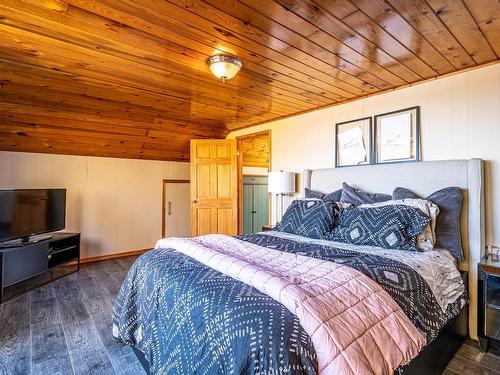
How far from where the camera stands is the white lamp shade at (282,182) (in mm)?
3643

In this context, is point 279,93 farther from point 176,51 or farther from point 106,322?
point 106,322

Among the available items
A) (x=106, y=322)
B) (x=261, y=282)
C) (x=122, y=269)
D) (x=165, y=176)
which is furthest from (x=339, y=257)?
(x=165, y=176)

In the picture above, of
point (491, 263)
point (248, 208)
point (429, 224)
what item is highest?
point (429, 224)

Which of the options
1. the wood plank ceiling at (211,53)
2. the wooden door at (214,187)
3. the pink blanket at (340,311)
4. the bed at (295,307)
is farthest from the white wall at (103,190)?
the pink blanket at (340,311)

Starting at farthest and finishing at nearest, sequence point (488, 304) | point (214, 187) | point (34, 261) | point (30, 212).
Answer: point (214, 187) → point (30, 212) → point (34, 261) → point (488, 304)

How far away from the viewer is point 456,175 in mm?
2404

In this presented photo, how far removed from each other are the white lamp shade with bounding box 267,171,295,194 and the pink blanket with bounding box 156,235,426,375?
2031 millimetres

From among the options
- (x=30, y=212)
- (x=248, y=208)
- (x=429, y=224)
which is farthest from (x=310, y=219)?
(x=30, y=212)

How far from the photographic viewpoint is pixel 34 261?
338 centimetres

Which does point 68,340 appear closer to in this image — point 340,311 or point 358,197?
point 340,311

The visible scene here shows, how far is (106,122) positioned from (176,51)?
2.29m

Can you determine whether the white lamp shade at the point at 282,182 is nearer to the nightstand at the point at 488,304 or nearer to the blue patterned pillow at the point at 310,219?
the blue patterned pillow at the point at 310,219

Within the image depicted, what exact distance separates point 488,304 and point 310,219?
142cm

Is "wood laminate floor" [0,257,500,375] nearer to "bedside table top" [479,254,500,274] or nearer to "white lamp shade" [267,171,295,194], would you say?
"bedside table top" [479,254,500,274]
